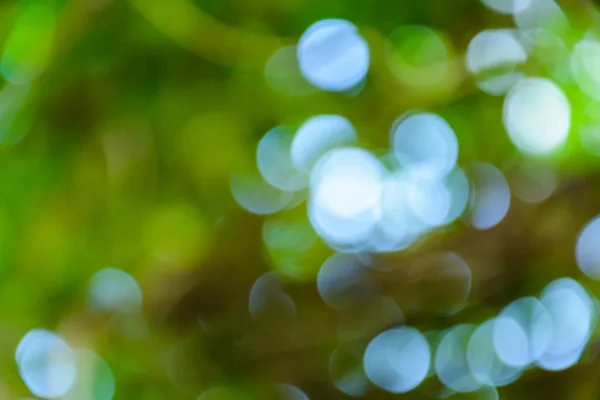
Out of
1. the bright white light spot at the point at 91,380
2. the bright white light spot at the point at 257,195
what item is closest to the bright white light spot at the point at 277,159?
the bright white light spot at the point at 257,195

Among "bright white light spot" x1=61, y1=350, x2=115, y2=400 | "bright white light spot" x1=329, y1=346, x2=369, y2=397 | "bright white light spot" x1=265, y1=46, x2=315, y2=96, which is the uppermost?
"bright white light spot" x1=265, y1=46, x2=315, y2=96

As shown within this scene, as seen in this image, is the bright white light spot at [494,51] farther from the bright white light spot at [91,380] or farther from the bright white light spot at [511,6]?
the bright white light spot at [91,380]

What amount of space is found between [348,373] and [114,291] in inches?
4.4

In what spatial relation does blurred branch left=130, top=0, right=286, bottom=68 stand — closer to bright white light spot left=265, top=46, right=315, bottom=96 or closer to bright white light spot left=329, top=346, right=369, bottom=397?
bright white light spot left=265, top=46, right=315, bottom=96

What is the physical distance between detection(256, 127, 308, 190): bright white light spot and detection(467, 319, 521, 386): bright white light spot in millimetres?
103

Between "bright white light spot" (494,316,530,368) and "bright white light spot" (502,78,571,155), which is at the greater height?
"bright white light spot" (502,78,571,155)

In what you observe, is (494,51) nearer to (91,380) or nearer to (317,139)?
(317,139)

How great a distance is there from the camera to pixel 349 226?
29 centimetres

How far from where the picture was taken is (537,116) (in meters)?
0.26

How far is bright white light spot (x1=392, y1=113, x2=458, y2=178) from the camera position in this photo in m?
0.29

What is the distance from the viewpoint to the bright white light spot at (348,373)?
0.99 feet

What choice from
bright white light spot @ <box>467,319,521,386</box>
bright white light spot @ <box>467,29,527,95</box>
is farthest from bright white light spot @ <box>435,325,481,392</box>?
bright white light spot @ <box>467,29,527,95</box>

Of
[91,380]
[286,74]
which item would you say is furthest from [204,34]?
[91,380]

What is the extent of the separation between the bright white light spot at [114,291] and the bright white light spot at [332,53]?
11 centimetres
